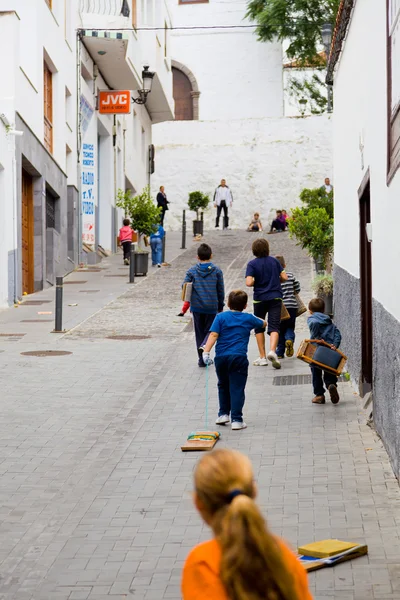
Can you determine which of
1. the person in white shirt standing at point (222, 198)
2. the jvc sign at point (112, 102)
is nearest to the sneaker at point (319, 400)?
the jvc sign at point (112, 102)

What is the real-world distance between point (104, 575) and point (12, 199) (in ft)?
50.8

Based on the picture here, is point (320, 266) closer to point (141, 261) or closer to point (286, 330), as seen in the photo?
point (141, 261)

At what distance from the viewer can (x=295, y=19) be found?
44.4m

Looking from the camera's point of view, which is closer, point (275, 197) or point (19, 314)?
point (19, 314)

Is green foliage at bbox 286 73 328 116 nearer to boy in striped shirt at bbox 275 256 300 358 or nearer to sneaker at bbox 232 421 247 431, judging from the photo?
boy in striped shirt at bbox 275 256 300 358

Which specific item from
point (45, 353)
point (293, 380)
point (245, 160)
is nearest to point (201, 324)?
point (293, 380)

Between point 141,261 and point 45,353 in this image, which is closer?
point 45,353

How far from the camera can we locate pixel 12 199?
21.0 meters

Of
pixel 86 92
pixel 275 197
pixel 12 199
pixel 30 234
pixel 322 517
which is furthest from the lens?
pixel 275 197

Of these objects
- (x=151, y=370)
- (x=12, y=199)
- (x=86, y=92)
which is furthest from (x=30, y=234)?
(x=151, y=370)

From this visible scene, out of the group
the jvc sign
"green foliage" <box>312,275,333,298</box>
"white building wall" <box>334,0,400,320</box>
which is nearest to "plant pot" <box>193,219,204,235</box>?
the jvc sign

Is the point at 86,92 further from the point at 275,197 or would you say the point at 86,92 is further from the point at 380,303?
the point at 380,303

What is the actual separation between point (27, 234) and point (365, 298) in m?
13.5

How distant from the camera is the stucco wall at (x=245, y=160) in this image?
41125 mm
